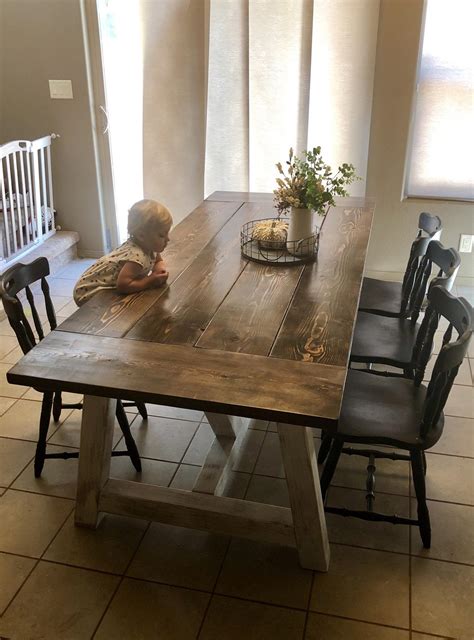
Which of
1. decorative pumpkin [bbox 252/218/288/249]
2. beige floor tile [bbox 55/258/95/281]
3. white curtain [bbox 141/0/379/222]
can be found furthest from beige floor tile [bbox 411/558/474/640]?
beige floor tile [bbox 55/258/95/281]

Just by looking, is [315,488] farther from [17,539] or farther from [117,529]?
[17,539]

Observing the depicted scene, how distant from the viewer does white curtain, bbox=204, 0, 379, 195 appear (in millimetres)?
3650

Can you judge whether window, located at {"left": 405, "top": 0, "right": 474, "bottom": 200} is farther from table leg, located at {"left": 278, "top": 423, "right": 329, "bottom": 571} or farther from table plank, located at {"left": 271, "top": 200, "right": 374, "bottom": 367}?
table leg, located at {"left": 278, "top": 423, "right": 329, "bottom": 571}

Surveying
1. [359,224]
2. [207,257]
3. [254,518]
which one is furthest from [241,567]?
[359,224]

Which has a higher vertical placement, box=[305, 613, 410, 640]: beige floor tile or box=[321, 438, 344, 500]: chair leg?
box=[321, 438, 344, 500]: chair leg

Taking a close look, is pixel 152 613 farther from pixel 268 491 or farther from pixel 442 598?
pixel 442 598

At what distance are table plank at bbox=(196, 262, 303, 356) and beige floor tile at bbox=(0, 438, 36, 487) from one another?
1102 millimetres

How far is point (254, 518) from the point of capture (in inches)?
76.7

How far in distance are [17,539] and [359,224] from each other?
1991mm

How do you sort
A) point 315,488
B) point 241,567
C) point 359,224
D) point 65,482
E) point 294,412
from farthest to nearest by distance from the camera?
point 359,224, point 65,482, point 241,567, point 315,488, point 294,412

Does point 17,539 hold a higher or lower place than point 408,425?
lower

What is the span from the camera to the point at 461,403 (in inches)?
113

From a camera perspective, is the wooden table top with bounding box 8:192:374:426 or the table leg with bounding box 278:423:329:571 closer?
the wooden table top with bounding box 8:192:374:426

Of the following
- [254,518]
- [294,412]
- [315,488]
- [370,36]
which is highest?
[370,36]
